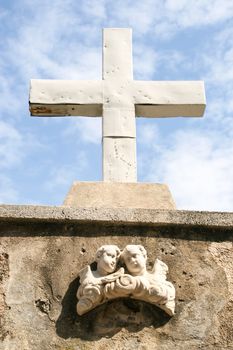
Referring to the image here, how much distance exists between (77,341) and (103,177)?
44.6 inches

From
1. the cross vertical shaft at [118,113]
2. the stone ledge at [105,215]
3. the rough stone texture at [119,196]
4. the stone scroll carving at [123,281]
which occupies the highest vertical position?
the cross vertical shaft at [118,113]

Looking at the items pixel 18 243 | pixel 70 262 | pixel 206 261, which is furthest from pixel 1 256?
pixel 206 261

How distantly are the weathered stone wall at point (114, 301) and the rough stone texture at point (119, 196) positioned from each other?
0.18m

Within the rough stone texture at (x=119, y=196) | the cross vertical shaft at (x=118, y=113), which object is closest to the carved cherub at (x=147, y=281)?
the rough stone texture at (x=119, y=196)

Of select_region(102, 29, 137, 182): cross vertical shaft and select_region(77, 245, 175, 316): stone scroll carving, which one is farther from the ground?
select_region(102, 29, 137, 182): cross vertical shaft

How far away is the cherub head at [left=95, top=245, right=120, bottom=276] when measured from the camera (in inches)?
119

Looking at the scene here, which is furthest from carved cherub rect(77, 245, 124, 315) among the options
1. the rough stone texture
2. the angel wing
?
the rough stone texture

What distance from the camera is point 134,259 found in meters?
3.01

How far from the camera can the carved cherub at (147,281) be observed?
9.75 feet

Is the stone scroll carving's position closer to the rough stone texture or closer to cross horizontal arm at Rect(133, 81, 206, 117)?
the rough stone texture

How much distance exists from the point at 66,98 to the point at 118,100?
351mm

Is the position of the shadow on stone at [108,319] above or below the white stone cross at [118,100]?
below

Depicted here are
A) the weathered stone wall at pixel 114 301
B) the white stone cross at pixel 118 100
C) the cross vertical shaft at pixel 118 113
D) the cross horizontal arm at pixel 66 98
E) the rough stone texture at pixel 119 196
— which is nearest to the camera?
the weathered stone wall at pixel 114 301

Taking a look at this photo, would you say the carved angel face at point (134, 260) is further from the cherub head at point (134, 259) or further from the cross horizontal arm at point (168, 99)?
the cross horizontal arm at point (168, 99)
